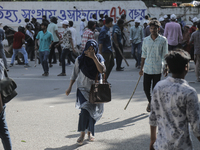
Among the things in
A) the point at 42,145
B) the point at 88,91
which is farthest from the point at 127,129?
the point at 42,145

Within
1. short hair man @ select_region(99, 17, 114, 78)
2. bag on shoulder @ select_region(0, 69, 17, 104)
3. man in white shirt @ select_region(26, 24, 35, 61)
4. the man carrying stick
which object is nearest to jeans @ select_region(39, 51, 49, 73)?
short hair man @ select_region(99, 17, 114, 78)

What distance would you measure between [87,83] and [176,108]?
2.22 meters

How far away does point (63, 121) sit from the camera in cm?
575

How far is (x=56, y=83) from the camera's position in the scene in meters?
9.57

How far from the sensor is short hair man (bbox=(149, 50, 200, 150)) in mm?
2512

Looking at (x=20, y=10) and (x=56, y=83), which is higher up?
(x=20, y=10)

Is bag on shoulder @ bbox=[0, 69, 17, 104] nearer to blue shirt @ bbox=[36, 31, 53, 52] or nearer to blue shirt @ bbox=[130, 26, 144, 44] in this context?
blue shirt @ bbox=[36, 31, 53, 52]

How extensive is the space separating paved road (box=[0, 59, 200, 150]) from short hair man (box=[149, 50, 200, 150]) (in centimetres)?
188

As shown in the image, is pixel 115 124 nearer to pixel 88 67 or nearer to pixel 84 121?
pixel 84 121

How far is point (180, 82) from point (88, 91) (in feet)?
7.25

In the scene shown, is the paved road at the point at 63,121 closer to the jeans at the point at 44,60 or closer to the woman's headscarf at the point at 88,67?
the woman's headscarf at the point at 88,67

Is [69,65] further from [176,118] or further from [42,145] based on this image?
[176,118]

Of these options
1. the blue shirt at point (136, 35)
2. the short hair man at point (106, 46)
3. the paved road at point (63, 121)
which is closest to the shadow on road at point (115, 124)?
the paved road at point (63, 121)

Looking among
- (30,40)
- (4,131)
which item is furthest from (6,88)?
(30,40)
